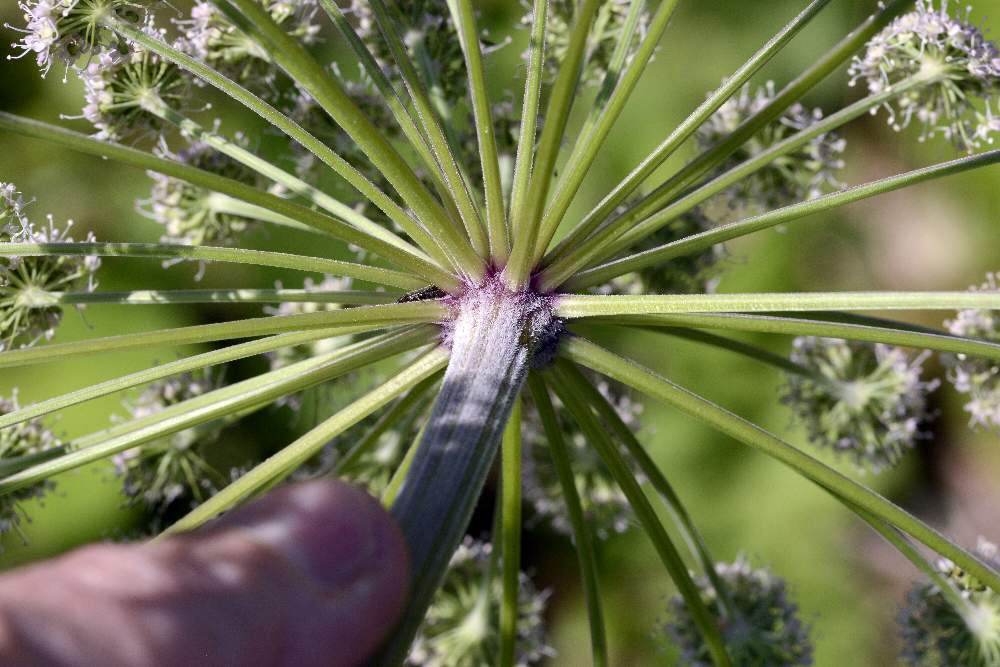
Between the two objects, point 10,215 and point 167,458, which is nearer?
point 10,215

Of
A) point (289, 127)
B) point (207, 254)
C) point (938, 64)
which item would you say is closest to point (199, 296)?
point (207, 254)

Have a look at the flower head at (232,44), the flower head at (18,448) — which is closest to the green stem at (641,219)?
the flower head at (232,44)

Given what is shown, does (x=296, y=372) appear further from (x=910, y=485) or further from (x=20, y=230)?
(x=910, y=485)

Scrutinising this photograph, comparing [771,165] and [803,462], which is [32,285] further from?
[771,165]

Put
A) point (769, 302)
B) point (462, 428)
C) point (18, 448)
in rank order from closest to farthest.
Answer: point (769, 302) < point (462, 428) < point (18, 448)

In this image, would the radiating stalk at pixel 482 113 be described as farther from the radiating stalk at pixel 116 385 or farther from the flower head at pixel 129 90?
the flower head at pixel 129 90

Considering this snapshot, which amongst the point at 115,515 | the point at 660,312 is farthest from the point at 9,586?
the point at 115,515

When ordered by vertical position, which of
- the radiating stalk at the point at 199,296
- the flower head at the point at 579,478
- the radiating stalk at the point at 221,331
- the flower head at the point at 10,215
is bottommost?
the flower head at the point at 579,478
